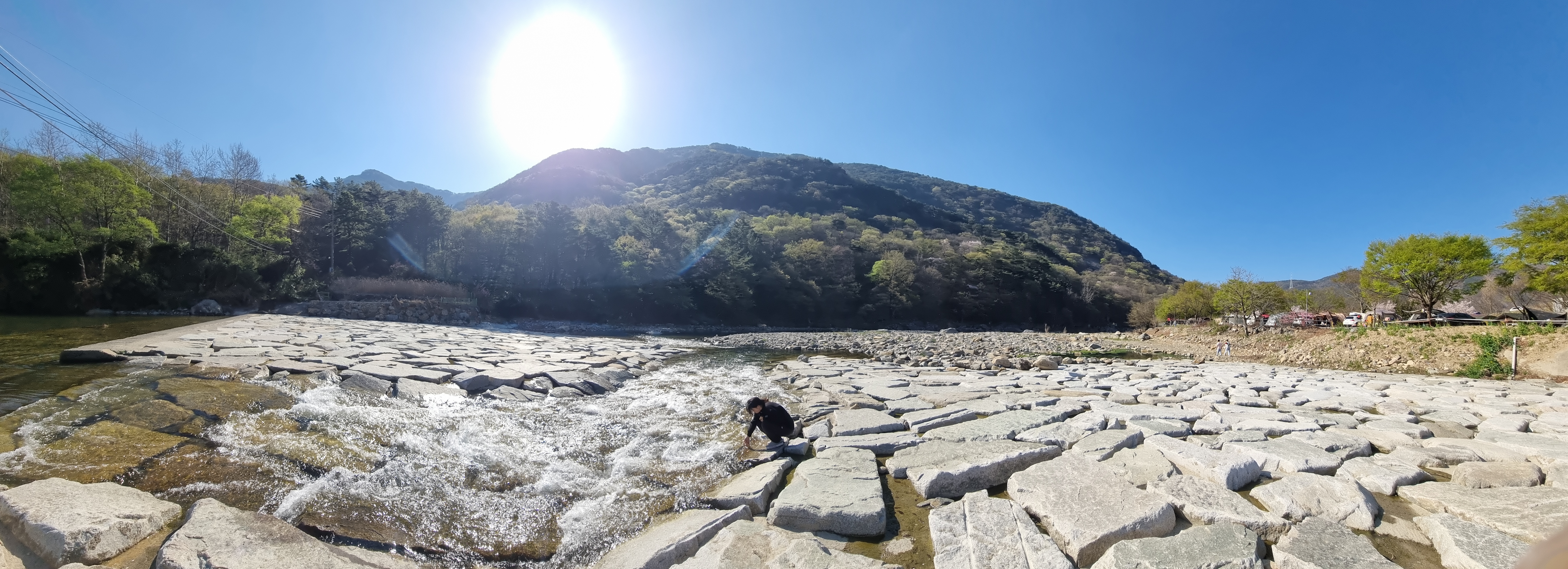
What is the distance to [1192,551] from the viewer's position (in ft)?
8.93

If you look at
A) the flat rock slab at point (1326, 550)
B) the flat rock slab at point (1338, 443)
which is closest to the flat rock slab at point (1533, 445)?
the flat rock slab at point (1338, 443)

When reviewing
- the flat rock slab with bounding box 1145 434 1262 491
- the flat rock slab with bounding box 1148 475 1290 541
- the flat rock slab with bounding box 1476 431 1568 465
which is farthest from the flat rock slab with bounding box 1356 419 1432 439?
the flat rock slab with bounding box 1148 475 1290 541

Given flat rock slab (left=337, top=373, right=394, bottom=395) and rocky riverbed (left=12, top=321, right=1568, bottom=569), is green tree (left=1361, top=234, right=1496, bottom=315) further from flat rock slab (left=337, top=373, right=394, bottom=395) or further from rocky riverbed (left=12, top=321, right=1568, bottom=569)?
flat rock slab (left=337, top=373, right=394, bottom=395)

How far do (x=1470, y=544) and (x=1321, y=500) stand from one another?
1.90 ft

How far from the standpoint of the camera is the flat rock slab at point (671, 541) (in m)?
Result: 2.97

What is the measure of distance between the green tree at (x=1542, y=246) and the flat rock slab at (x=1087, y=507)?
73.8ft

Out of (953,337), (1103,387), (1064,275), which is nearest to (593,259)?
(953,337)

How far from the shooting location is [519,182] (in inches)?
3625

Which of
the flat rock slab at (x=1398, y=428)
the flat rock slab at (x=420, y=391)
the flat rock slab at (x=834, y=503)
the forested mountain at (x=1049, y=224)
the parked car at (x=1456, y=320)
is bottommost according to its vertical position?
the flat rock slab at (x=834, y=503)

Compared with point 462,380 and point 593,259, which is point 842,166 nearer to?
point 593,259

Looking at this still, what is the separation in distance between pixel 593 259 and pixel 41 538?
3236 cm

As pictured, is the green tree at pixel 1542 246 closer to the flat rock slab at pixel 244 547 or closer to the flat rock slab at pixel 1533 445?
the flat rock slab at pixel 1533 445

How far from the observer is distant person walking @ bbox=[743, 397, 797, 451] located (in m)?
5.04

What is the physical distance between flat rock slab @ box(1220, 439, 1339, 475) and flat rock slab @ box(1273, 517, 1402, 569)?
986mm
